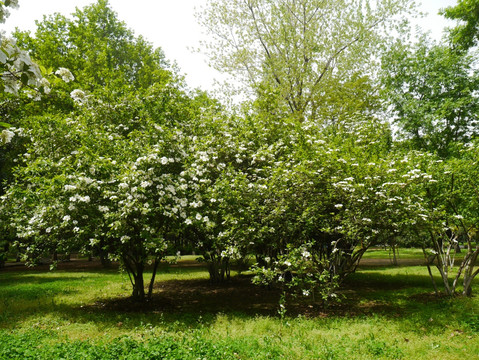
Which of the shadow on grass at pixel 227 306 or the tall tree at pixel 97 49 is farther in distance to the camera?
the tall tree at pixel 97 49

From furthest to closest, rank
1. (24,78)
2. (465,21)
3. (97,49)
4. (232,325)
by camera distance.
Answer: (97,49), (465,21), (232,325), (24,78)

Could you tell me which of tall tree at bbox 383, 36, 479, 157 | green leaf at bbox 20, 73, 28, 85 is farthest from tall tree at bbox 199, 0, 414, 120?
green leaf at bbox 20, 73, 28, 85

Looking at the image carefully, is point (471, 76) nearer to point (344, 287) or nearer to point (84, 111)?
point (344, 287)

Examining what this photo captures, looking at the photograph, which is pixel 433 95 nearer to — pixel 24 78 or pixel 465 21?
pixel 465 21

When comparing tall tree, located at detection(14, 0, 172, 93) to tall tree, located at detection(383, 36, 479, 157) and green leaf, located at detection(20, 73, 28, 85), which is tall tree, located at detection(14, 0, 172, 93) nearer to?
tall tree, located at detection(383, 36, 479, 157)

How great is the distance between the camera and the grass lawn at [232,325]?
244 inches

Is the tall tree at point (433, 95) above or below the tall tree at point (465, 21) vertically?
below

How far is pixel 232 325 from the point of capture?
27.7 ft

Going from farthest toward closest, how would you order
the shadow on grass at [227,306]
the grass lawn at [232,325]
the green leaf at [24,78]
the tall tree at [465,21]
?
the tall tree at [465,21], the shadow on grass at [227,306], the grass lawn at [232,325], the green leaf at [24,78]

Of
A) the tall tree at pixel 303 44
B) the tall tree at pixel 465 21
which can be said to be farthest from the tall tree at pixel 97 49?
the tall tree at pixel 465 21

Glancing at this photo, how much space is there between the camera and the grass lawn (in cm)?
620

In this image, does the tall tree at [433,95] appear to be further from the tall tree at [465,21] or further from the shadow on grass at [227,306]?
the shadow on grass at [227,306]

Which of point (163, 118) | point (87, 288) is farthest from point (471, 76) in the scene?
point (87, 288)

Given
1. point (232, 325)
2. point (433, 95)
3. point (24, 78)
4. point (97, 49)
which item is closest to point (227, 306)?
point (232, 325)
